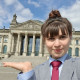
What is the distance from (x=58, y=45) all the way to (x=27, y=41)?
56.9 meters

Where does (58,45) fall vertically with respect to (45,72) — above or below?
above

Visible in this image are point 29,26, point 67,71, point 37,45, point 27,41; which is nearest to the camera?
point 67,71

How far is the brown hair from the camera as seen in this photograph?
201cm

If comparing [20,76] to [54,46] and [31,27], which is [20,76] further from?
[31,27]

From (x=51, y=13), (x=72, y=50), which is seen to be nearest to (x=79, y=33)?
(x=72, y=50)

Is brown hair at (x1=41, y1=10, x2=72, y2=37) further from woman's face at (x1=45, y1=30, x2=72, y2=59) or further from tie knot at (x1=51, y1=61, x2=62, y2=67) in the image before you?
tie knot at (x1=51, y1=61, x2=62, y2=67)

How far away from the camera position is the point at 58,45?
194 cm

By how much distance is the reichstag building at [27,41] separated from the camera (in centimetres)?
5722

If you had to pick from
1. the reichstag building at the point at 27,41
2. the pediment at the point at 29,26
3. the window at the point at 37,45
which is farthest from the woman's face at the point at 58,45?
the window at the point at 37,45

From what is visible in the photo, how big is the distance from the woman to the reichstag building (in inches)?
2122

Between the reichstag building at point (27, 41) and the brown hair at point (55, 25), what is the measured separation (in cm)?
5384

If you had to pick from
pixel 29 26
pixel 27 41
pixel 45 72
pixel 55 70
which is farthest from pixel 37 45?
pixel 55 70

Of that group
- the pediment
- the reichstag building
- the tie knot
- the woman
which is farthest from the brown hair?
the pediment

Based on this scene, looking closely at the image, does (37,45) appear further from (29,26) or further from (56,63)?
(56,63)
